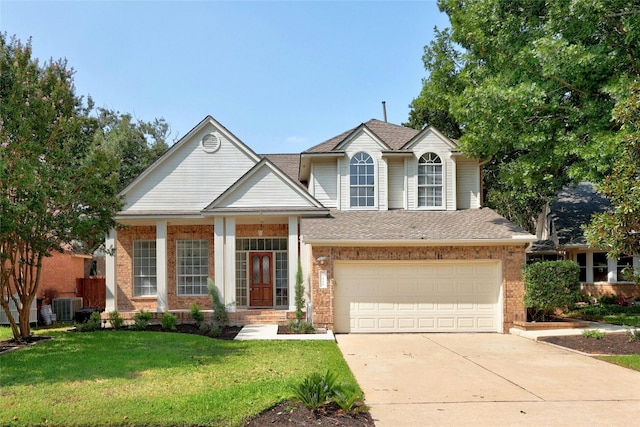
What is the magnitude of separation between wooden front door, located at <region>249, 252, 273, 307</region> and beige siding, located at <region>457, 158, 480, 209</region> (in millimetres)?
7269

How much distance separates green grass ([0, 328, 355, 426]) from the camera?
6438mm

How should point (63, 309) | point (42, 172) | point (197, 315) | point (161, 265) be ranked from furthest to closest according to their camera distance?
point (63, 309), point (161, 265), point (197, 315), point (42, 172)

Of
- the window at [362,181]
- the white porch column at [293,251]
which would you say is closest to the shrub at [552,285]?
the window at [362,181]

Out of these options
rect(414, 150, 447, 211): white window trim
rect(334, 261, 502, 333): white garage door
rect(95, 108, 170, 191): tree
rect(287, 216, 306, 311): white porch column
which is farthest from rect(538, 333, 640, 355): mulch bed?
rect(95, 108, 170, 191): tree

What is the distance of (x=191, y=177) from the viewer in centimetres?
1783

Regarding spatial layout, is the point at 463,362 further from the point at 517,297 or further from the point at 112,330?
the point at 112,330

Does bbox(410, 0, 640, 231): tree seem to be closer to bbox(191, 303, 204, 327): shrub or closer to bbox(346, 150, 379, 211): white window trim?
bbox(346, 150, 379, 211): white window trim

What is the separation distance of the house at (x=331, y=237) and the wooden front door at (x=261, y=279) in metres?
0.04

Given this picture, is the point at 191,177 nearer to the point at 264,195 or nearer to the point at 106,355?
the point at 264,195

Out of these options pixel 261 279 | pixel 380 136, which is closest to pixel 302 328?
pixel 261 279

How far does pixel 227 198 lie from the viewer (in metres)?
16.5

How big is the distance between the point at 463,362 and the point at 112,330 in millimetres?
9949

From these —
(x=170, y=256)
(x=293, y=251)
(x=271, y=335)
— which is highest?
(x=293, y=251)

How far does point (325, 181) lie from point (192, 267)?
591cm
